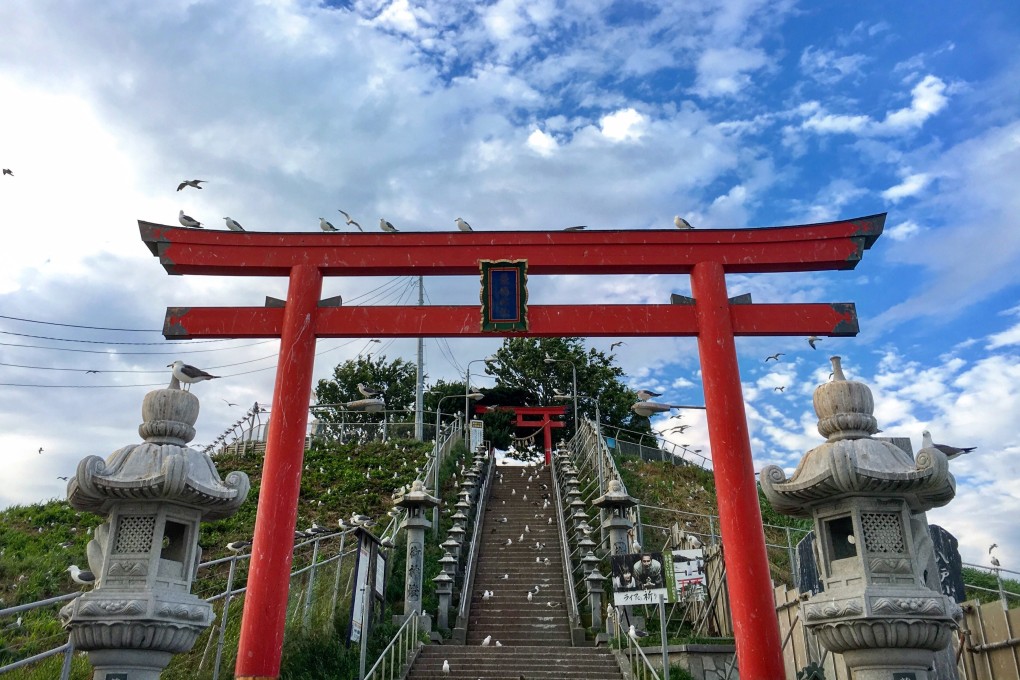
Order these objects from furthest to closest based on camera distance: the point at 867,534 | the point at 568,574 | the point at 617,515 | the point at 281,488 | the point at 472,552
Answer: the point at 472,552, the point at 568,574, the point at 617,515, the point at 281,488, the point at 867,534

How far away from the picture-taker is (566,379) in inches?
1500

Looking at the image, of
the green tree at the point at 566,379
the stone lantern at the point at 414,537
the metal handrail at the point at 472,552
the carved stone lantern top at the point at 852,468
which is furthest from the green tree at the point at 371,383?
the carved stone lantern top at the point at 852,468

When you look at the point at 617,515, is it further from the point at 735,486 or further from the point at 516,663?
the point at 735,486

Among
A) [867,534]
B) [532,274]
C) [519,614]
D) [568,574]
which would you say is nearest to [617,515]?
[568,574]

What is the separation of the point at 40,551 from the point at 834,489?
17485 millimetres

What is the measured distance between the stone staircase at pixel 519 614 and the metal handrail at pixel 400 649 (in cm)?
23

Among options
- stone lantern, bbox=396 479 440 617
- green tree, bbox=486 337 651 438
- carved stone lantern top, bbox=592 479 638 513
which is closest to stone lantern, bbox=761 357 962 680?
carved stone lantern top, bbox=592 479 638 513

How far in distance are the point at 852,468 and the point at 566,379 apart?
31967 mm

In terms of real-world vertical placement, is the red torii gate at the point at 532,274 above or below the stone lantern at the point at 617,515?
above

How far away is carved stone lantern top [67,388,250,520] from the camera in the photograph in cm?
614

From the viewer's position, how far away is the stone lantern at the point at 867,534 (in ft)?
19.1

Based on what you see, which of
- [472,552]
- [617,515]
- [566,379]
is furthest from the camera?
[566,379]

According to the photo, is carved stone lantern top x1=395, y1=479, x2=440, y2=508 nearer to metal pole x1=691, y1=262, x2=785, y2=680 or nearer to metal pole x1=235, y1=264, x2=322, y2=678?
metal pole x1=235, y1=264, x2=322, y2=678

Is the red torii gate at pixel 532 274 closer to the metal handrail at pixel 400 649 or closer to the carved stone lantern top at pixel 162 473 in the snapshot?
the metal handrail at pixel 400 649
